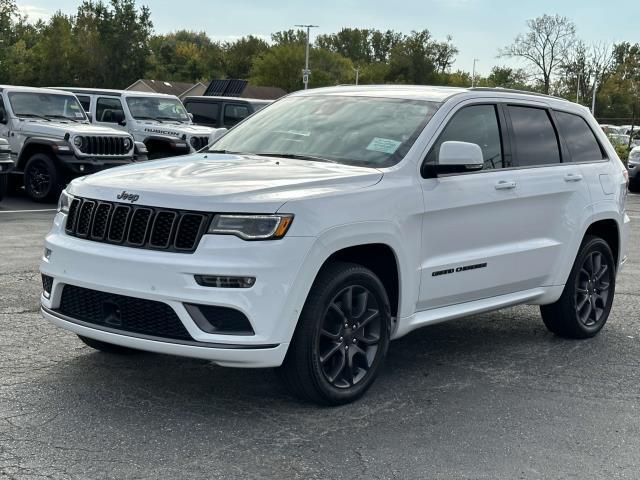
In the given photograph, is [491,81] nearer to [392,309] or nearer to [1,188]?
[1,188]

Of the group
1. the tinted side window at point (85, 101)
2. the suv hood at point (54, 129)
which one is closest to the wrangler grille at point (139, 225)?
the suv hood at point (54, 129)

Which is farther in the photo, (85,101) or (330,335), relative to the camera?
(85,101)

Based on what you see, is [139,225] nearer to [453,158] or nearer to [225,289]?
[225,289]

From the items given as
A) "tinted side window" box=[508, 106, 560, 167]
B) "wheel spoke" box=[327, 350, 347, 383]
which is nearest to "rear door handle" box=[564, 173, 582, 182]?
"tinted side window" box=[508, 106, 560, 167]

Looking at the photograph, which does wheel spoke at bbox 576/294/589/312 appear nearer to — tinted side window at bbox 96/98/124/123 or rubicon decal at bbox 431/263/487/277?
rubicon decal at bbox 431/263/487/277

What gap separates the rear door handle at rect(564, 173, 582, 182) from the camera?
22.3ft

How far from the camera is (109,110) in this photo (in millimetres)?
19812

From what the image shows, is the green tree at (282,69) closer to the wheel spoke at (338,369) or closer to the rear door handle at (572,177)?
the rear door handle at (572,177)

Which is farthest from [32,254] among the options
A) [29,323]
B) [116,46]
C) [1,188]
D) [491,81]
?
[491,81]

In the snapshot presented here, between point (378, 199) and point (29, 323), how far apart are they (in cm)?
293

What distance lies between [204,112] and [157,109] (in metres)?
1.66

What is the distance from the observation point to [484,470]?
438cm

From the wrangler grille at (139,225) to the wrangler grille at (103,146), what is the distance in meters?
11.6

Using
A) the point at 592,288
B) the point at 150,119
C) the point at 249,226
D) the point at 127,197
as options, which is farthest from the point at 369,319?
the point at 150,119
